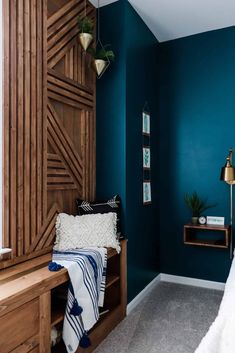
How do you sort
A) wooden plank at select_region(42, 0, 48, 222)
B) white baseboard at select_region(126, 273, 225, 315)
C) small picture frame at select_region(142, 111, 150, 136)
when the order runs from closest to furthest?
1. wooden plank at select_region(42, 0, 48, 222)
2. white baseboard at select_region(126, 273, 225, 315)
3. small picture frame at select_region(142, 111, 150, 136)

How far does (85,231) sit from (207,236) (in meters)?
1.68

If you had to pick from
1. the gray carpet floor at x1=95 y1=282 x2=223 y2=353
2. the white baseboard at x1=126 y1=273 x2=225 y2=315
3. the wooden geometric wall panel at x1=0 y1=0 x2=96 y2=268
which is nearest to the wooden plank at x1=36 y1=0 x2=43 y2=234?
the wooden geometric wall panel at x1=0 y1=0 x2=96 y2=268

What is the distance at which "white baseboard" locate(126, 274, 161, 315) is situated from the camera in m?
2.68

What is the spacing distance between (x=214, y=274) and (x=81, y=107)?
2.42 metres

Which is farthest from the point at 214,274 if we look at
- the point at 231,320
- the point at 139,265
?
the point at 231,320

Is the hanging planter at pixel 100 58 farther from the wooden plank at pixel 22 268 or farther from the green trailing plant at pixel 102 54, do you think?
the wooden plank at pixel 22 268

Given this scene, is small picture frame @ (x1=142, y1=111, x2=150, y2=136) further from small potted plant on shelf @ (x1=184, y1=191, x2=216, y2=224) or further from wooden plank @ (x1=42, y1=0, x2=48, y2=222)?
wooden plank @ (x1=42, y1=0, x2=48, y2=222)

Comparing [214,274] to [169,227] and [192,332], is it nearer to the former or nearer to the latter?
[169,227]

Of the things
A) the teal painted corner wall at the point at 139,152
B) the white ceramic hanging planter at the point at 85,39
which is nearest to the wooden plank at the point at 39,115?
the white ceramic hanging planter at the point at 85,39

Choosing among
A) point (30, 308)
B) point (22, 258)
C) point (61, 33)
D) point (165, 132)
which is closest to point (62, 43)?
point (61, 33)

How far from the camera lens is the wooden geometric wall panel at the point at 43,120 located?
1.92 meters

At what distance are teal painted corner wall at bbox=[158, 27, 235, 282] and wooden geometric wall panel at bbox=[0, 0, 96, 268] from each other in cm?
116

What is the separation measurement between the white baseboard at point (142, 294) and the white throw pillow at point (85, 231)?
0.71 m

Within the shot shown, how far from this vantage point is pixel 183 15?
2.96m
